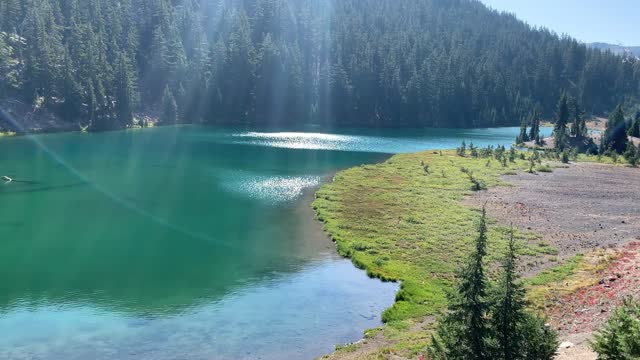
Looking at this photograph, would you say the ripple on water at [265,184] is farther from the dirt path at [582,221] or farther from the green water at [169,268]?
the dirt path at [582,221]

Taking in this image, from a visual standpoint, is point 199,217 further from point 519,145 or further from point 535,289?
point 519,145

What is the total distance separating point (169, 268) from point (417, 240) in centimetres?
2445

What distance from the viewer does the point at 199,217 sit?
5738 centimetres

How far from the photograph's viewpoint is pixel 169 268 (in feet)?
136

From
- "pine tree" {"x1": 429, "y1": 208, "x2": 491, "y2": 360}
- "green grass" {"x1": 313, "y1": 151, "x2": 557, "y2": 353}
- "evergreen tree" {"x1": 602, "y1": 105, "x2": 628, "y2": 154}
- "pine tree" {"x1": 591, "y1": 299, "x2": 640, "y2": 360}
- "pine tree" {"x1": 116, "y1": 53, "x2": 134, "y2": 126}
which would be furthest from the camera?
"pine tree" {"x1": 116, "y1": 53, "x2": 134, "y2": 126}

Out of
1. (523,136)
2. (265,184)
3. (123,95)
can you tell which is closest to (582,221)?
(265,184)

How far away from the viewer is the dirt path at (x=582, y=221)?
30844mm

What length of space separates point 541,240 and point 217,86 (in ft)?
513

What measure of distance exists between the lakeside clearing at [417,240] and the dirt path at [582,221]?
702mm

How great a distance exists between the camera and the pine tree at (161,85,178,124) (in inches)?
6698

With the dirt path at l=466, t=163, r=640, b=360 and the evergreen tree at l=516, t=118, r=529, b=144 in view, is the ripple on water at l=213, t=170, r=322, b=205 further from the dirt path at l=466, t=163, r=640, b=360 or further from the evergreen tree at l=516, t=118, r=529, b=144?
the evergreen tree at l=516, t=118, r=529, b=144

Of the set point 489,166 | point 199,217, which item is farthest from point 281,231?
point 489,166

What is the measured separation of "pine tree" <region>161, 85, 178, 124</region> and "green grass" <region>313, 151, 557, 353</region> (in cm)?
9909

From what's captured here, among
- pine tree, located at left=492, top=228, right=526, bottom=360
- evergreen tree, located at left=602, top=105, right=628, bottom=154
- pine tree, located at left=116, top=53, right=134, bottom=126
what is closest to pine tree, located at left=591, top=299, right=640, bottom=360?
pine tree, located at left=492, top=228, right=526, bottom=360
